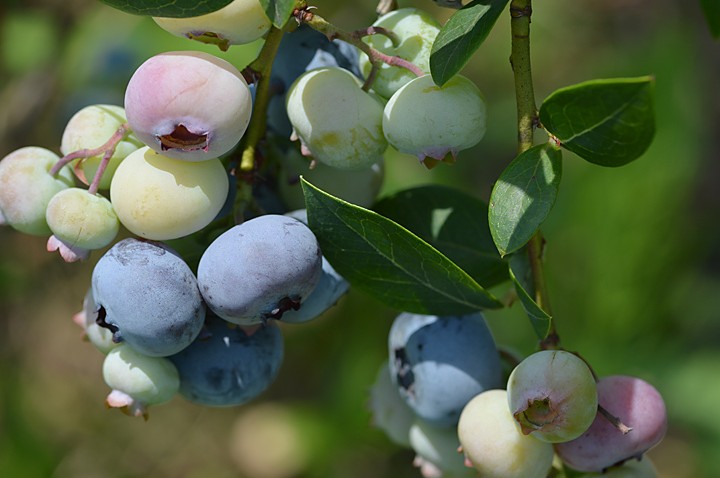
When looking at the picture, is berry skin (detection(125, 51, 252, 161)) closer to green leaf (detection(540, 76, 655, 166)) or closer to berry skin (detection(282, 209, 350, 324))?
berry skin (detection(282, 209, 350, 324))

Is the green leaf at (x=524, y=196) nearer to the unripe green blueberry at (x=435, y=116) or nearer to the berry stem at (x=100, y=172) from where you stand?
the unripe green blueberry at (x=435, y=116)

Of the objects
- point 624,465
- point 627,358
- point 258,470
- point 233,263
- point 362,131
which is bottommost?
point 258,470

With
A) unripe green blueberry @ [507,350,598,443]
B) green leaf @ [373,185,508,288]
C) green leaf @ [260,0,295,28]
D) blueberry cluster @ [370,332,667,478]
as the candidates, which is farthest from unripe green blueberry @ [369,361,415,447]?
green leaf @ [260,0,295,28]

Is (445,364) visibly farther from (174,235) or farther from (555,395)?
(174,235)

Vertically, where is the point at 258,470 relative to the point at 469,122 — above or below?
below

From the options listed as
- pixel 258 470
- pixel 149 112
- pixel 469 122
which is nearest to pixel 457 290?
pixel 469 122

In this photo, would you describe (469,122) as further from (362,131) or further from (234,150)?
(234,150)
